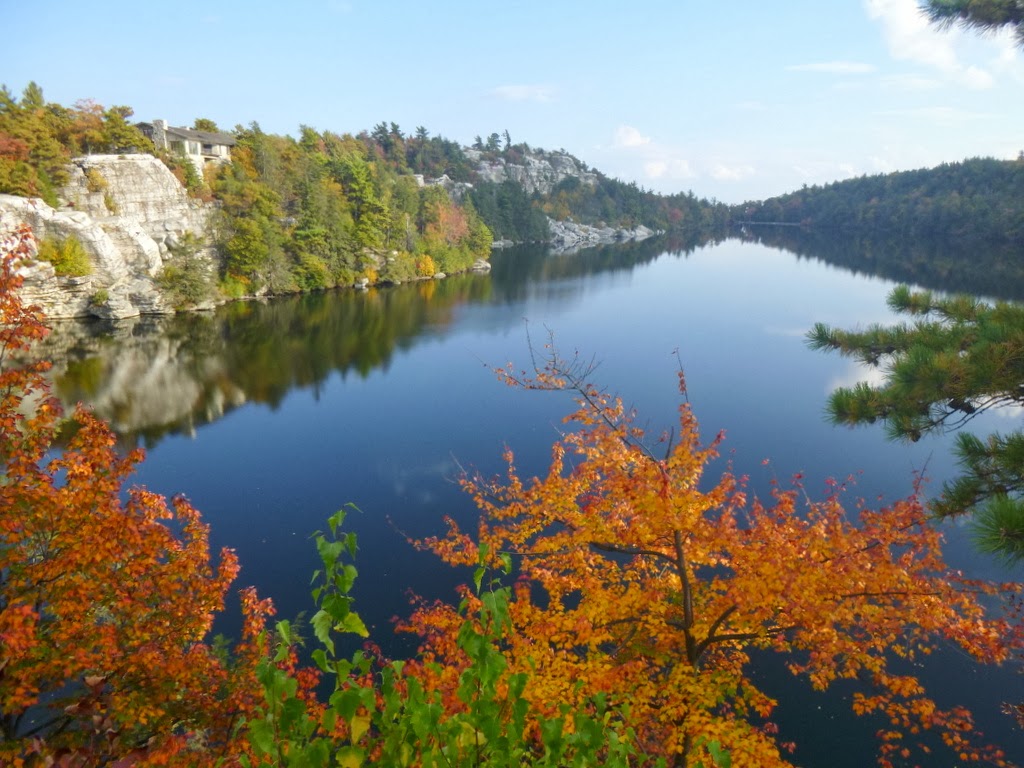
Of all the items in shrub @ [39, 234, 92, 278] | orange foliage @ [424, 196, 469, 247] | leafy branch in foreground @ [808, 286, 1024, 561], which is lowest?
leafy branch in foreground @ [808, 286, 1024, 561]

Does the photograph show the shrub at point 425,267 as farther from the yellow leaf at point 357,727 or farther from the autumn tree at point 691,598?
the yellow leaf at point 357,727

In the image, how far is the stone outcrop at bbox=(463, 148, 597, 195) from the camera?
11675 centimetres

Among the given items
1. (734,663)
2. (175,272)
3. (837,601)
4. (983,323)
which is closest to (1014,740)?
(734,663)

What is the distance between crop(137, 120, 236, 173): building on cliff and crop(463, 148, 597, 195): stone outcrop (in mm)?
63656

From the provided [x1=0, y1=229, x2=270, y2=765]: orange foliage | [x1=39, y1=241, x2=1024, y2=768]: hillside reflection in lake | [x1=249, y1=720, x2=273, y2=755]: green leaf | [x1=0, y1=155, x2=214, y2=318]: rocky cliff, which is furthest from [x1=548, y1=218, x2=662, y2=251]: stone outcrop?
[x1=249, y1=720, x2=273, y2=755]: green leaf

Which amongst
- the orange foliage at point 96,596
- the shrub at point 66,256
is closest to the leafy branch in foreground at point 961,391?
the orange foliage at point 96,596

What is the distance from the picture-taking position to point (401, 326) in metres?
37.2

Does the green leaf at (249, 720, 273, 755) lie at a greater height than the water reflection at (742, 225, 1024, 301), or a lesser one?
greater

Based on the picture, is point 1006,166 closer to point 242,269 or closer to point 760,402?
point 760,402

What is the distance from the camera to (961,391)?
527 centimetres

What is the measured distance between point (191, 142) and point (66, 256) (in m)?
19.3

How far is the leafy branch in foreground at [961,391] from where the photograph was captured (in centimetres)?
470

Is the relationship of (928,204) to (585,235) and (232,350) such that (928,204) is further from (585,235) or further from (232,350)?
(232,350)

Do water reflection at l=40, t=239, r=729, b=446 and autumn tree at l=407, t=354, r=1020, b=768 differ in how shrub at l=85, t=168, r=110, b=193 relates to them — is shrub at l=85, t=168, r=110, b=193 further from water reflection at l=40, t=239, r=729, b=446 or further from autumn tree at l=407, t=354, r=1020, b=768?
autumn tree at l=407, t=354, r=1020, b=768
